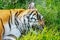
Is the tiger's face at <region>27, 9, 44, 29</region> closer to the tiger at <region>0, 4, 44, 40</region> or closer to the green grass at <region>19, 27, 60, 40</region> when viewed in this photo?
the tiger at <region>0, 4, 44, 40</region>

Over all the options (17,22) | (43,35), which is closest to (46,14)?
(17,22)

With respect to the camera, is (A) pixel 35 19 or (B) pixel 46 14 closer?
(A) pixel 35 19

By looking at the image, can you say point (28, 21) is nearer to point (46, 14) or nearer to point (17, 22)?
point (17, 22)

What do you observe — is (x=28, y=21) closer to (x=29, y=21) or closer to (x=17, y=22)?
(x=29, y=21)

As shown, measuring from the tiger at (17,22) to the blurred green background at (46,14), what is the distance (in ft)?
0.39

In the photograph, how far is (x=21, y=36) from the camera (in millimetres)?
3355

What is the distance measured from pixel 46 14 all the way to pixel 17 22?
0.41 meters

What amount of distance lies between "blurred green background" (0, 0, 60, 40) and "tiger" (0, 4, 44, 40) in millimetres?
119

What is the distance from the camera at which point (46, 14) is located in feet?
11.8

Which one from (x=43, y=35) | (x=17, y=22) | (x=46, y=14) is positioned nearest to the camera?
(x=43, y=35)

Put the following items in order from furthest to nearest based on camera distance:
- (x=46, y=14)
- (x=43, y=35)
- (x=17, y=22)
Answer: (x=46, y=14), (x=17, y=22), (x=43, y=35)

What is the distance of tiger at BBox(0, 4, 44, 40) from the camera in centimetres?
329

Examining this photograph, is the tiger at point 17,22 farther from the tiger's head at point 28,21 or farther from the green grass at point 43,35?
the green grass at point 43,35

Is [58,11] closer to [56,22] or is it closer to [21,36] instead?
[56,22]
